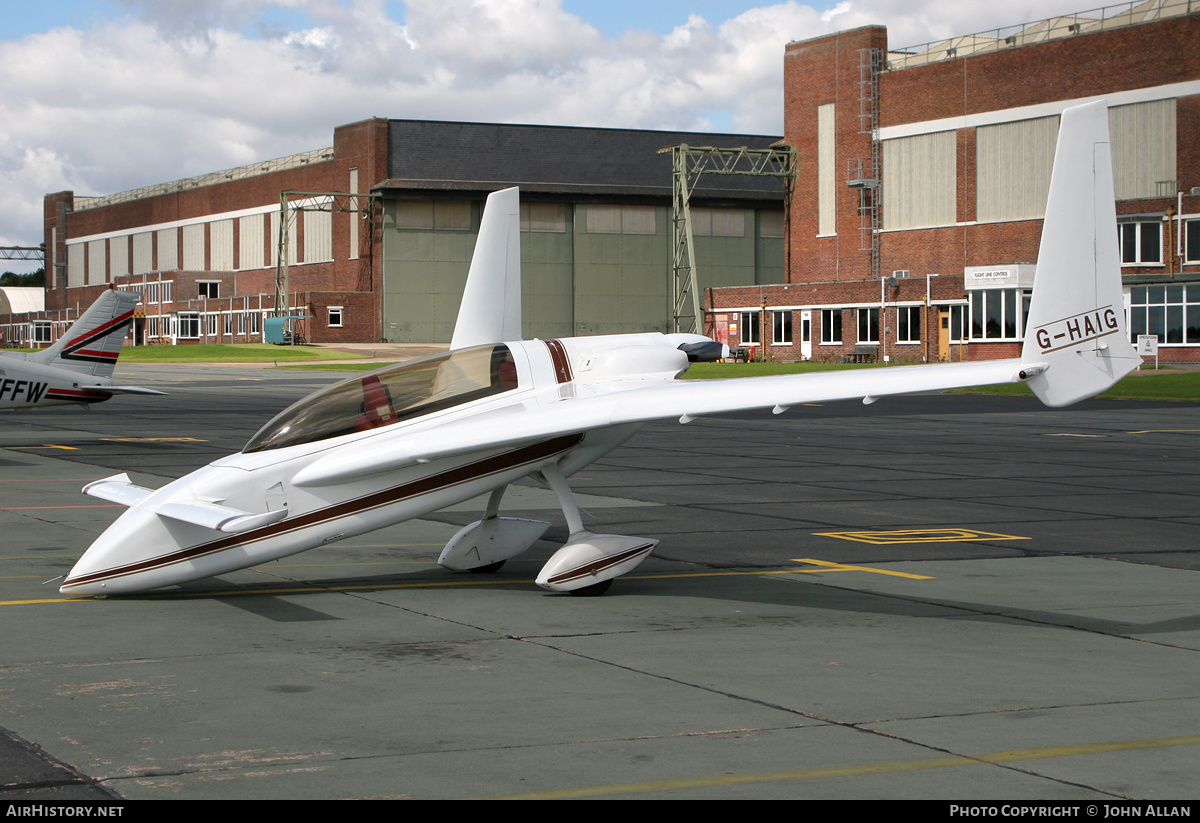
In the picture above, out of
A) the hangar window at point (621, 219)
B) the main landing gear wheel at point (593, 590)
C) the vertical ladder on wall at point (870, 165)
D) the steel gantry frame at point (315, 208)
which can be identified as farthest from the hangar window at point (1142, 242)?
the main landing gear wheel at point (593, 590)

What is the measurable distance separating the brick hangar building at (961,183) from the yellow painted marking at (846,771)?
65.5 meters

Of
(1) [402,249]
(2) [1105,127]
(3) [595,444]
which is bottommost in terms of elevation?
(3) [595,444]

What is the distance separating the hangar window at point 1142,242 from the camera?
70938 millimetres

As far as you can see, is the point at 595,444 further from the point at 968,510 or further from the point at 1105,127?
the point at 968,510

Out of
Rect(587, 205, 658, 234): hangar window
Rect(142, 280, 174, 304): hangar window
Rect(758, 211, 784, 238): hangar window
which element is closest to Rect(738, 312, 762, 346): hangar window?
Rect(587, 205, 658, 234): hangar window

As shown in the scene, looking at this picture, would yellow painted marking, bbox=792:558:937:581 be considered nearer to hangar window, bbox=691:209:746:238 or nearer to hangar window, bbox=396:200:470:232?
hangar window, bbox=396:200:470:232

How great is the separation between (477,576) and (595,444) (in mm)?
1694

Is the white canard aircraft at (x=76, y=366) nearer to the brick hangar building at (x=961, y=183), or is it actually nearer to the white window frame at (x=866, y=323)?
the brick hangar building at (x=961, y=183)

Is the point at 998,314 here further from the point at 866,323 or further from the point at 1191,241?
the point at 1191,241

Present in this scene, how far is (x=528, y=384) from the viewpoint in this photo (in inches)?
448

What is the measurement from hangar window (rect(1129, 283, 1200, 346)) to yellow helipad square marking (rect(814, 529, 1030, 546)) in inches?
2267

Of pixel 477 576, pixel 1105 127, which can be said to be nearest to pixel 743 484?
pixel 477 576

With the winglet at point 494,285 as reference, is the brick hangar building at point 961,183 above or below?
above
